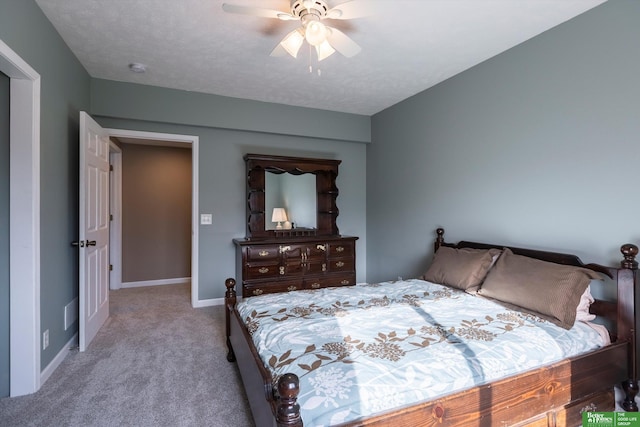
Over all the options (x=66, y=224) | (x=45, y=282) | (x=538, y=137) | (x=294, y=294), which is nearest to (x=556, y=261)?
(x=538, y=137)

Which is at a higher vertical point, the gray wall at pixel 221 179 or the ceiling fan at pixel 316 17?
the ceiling fan at pixel 316 17

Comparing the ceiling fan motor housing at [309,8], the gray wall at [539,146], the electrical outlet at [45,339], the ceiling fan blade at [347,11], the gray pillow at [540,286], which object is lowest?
the electrical outlet at [45,339]

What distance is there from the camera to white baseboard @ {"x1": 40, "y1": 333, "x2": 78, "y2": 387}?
7.26 ft

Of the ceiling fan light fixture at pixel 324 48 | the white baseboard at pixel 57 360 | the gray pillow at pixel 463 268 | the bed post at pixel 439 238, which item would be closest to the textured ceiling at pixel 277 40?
the ceiling fan light fixture at pixel 324 48

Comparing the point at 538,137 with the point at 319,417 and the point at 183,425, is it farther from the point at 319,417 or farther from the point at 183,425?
the point at 183,425

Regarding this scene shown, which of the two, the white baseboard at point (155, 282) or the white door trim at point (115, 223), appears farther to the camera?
the white baseboard at point (155, 282)

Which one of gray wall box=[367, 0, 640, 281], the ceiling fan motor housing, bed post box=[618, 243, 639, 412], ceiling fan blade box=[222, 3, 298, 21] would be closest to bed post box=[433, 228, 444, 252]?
gray wall box=[367, 0, 640, 281]

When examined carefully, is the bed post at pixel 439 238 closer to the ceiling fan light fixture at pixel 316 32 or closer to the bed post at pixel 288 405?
the ceiling fan light fixture at pixel 316 32

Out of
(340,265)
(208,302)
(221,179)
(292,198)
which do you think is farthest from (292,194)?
(208,302)

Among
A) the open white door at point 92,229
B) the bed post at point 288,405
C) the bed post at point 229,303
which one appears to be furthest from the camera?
the open white door at point 92,229

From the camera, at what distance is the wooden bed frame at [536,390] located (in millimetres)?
1219

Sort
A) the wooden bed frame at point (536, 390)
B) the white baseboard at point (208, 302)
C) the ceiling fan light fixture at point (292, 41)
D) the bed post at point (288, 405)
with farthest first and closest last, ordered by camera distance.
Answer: the white baseboard at point (208, 302), the ceiling fan light fixture at point (292, 41), the wooden bed frame at point (536, 390), the bed post at point (288, 405)

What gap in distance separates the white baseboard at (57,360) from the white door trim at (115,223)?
2.19 metres

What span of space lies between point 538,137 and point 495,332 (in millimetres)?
1629
